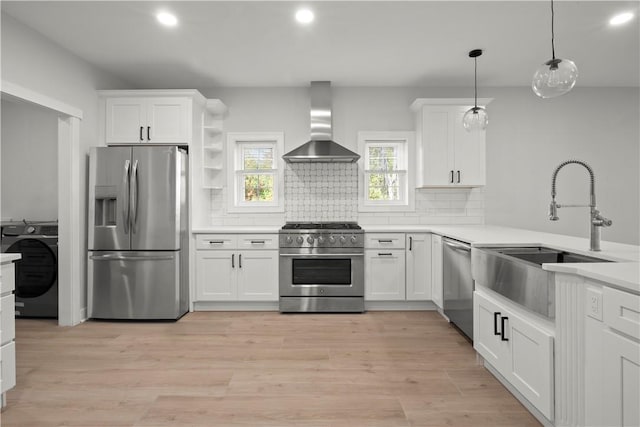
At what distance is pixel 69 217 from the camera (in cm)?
341

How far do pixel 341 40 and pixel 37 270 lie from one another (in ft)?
12.0

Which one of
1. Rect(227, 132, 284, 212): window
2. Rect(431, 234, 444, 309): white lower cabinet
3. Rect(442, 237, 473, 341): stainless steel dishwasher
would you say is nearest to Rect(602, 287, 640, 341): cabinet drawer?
Rect(442, 237, 473, 341): stainless steel dishwasher

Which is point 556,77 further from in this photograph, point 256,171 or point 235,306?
point 235,306

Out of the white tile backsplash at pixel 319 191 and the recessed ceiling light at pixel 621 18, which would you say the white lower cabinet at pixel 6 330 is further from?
the recessed ceiling light at pixel 621 18

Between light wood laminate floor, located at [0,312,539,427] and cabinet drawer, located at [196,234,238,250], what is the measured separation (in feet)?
2.61

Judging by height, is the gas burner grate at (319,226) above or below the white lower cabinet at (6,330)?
above

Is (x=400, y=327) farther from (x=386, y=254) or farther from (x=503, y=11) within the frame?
(x=503, y=11)

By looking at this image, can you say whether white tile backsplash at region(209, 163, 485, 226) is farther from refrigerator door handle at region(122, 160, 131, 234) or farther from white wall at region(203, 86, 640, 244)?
refrigerator door handle at region(122, 160, 131, 234)

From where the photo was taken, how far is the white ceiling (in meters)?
2.70

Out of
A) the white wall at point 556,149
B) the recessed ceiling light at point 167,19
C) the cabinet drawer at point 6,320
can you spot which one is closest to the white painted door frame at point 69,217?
the recessed ceiling light at point 167,19

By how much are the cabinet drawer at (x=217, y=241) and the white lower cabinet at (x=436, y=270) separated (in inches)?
81.4

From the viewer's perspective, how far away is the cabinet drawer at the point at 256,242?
385cm

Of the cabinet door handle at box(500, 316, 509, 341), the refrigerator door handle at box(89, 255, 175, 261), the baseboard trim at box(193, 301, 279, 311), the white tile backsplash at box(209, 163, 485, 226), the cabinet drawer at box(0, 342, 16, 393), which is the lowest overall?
the baseboard trim at box(193, 301, 279, 311)

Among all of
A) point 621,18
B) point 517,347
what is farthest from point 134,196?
point 621,18
